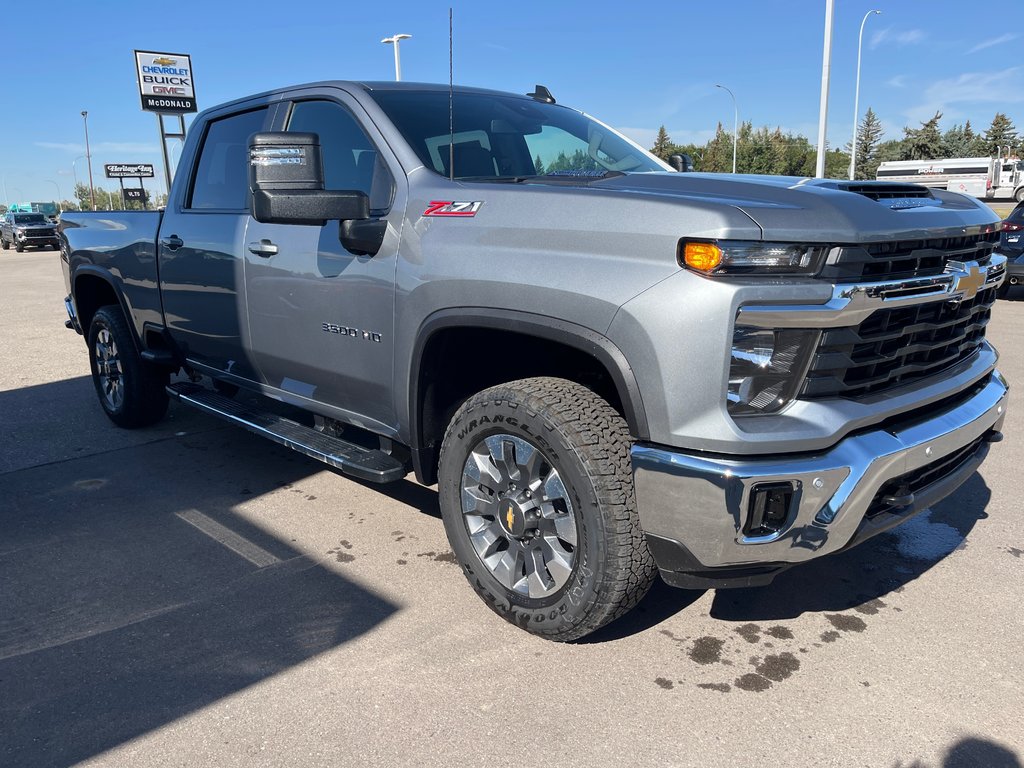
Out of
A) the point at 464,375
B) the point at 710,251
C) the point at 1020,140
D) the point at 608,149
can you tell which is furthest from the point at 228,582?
the point at 1020,140

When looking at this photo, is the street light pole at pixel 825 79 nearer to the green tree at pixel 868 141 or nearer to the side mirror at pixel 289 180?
the side mirror at pixel 289 180

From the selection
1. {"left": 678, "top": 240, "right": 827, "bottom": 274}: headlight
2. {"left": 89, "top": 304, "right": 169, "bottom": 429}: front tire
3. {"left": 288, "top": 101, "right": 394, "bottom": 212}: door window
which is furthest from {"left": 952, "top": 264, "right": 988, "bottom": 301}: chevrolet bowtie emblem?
{"left": 89, "top": 304, "right": 169, "bottom": 429}: front tire

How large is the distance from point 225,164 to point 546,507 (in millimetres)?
2869

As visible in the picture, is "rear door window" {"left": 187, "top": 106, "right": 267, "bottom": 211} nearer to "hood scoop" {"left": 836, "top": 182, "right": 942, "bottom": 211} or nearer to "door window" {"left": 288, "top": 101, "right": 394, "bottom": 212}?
"door window" {"left": 288, "top": 101, "right": 394, "bottom": 212}

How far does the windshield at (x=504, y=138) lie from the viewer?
3.41m

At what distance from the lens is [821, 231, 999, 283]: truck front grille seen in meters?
2.34

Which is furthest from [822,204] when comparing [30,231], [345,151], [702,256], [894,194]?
[30,231]

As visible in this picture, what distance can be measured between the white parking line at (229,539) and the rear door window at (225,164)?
1585mm

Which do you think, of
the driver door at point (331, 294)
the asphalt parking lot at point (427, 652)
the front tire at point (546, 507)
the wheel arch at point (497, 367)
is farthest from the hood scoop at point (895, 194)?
the driver door at point (331, 294)

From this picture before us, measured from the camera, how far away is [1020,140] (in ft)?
220

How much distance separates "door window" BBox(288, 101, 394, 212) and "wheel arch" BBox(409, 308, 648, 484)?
0.63m

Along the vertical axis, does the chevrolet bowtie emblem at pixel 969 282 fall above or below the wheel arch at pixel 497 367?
above

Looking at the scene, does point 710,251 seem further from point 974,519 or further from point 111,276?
point 111,276

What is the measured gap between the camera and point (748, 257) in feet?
7.52
